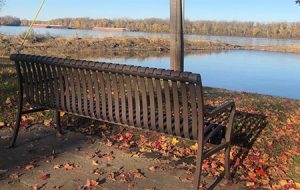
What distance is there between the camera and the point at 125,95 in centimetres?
447

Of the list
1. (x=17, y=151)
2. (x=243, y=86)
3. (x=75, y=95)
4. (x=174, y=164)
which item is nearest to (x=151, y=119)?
(x=174, y=164)

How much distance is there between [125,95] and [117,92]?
0.09 m

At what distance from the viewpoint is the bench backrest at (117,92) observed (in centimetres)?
385

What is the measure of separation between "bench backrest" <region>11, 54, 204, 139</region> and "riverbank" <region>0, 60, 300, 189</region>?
2.49 ft

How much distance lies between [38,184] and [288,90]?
43.8 ft

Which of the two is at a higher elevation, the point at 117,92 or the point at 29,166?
the point at 117,92

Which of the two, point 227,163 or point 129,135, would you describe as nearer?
point 227,163

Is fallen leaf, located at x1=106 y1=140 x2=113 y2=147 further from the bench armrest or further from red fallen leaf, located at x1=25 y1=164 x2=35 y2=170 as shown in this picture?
the bench armrest

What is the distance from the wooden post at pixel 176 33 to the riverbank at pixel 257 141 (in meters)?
1.02

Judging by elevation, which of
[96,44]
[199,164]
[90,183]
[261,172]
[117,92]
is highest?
[117,92]

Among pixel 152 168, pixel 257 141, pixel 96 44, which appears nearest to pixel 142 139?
pixel 152 168

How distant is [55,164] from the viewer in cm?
467

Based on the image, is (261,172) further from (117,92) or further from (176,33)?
(176,33)

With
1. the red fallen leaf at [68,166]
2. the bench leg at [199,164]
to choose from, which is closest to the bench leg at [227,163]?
the bench leg at [199,164]
